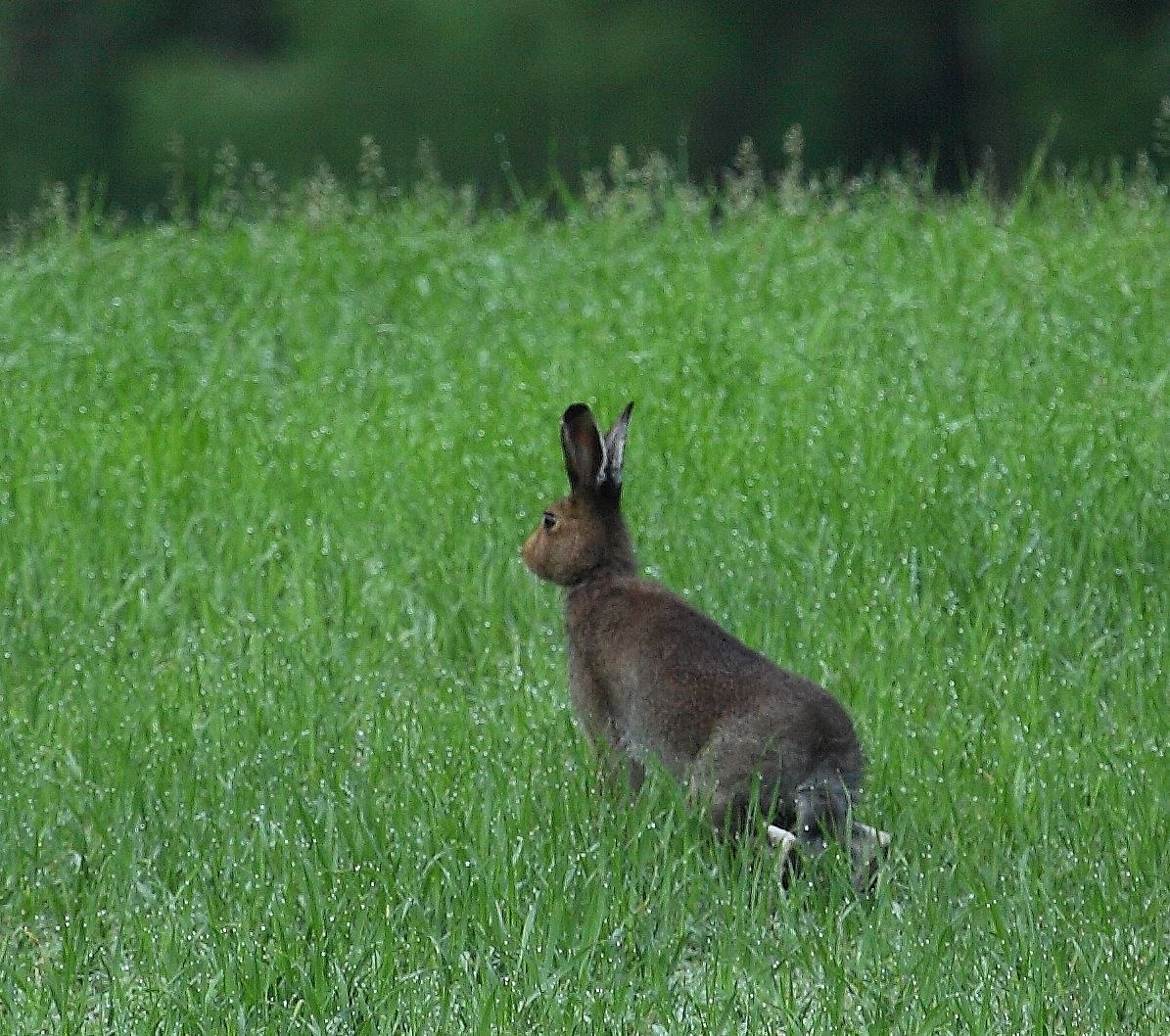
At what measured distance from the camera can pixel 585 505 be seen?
4715 millimetres

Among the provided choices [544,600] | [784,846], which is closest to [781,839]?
[784,846]

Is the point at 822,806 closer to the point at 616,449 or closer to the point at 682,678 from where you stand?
the point at 682,678


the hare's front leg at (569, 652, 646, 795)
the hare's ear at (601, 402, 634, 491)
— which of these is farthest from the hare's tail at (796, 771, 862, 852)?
the hare's ear at (601, 402, 634, 491)

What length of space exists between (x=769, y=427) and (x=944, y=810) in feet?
8.60

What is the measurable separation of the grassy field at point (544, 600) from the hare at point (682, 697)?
9 centimetres

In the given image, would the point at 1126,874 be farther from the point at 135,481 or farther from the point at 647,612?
the point at 135,481

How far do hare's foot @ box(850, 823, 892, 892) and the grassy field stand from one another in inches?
1.7

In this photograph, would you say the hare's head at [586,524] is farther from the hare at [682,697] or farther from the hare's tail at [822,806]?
the hare's tail at [822,806]

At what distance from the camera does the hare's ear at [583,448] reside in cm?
451

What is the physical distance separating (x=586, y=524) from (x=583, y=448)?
20cm

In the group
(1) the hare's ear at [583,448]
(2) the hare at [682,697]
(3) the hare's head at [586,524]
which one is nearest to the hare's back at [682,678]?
(2) the hare at [682,697]

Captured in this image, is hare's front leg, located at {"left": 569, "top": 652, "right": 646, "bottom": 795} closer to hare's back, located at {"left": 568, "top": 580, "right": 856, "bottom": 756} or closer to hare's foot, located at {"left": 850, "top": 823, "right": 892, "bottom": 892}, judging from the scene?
hare's back, located at {"left": 568, "top": 580, "right": 856, "bottom": 756}

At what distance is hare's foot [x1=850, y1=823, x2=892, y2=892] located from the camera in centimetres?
394

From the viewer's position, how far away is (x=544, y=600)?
19.1 feet
